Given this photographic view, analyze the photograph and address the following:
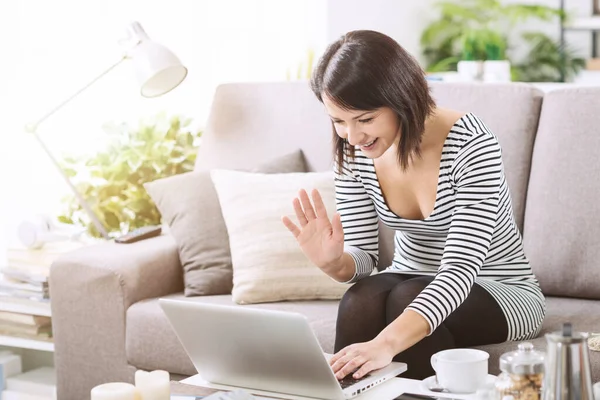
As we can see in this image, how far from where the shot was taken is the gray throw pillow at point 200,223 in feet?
8.38

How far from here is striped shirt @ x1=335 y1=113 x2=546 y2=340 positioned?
5.93 ft

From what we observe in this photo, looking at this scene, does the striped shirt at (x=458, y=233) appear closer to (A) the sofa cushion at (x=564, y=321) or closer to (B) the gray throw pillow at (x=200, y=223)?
(A) the sofa cushion at (x=564, y=321)

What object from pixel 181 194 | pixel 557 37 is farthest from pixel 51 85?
pixel 557 37

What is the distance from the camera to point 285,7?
425 centimetres

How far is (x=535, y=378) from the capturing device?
4.43ft

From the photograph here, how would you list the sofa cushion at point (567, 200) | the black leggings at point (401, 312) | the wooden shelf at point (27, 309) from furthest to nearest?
the wooden shelf at point (27, 309), the sofa cushion at point (567, 200), the black leggings at point (401, 312)

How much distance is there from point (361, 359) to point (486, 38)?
503 cm

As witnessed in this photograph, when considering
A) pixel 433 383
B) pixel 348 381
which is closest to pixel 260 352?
pixel 348 381

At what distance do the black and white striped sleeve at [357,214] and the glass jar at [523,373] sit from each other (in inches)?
28.5

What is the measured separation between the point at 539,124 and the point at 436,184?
63cm

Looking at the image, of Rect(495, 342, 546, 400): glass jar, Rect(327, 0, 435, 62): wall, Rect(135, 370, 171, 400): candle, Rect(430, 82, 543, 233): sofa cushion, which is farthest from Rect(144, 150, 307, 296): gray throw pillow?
Rect(327, 0, 435, 62): wall

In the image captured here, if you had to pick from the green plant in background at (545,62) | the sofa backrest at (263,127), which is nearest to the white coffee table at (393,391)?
the sofa backrest at (263,127)

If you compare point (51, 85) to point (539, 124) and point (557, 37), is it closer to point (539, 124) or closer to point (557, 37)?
point (539, 124)

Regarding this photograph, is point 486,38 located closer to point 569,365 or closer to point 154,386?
point 154,386
